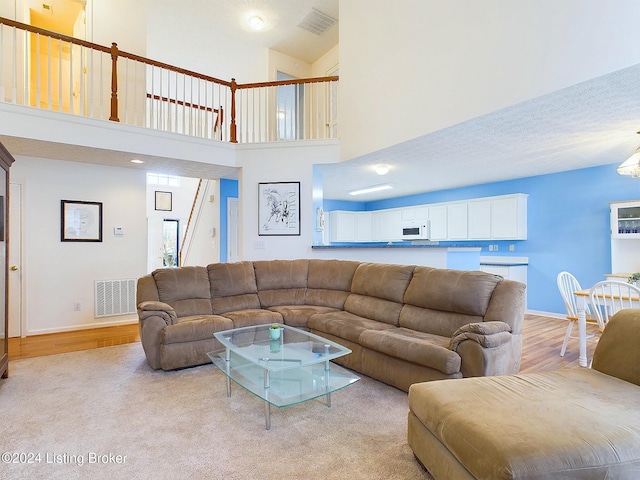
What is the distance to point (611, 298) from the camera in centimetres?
293

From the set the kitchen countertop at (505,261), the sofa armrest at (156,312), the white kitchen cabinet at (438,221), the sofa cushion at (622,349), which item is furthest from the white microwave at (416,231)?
the sofa armrest at (156,312)

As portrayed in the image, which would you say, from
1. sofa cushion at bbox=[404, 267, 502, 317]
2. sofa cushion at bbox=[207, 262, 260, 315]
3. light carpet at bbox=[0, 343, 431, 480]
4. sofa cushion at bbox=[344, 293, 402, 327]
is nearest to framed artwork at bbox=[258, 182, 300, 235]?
sofa cushion at bbox=[207, 262, 260, 315]

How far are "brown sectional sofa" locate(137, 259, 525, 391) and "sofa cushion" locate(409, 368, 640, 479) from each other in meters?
0.65

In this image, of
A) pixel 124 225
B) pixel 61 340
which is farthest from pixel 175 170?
pixel 61 340

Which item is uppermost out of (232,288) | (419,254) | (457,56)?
(457,56)

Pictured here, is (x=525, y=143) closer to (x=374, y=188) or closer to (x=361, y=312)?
(x=361, y=312)

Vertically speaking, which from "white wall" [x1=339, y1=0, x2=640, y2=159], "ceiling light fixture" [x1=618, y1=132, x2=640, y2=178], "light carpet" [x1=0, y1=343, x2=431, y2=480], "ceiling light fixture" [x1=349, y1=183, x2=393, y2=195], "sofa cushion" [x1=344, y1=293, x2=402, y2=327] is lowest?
"light carpet" [x1=0, y1=343, x2=431, y2=480]

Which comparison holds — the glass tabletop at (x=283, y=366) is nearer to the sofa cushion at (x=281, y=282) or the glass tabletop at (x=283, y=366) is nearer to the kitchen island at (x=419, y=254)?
the sofa cushion at (x=281, y=282)

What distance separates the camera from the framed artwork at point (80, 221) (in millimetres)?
4656

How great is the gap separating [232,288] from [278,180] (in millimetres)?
1851

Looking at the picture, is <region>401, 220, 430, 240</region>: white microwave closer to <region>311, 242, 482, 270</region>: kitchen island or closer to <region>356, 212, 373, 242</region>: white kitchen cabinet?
<region>356, 212, 373, 242</region>: white kitchen cabinet

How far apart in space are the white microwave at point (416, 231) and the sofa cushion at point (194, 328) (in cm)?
533

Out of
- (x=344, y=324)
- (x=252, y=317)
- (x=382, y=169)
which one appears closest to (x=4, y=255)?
(x=252, y=317)

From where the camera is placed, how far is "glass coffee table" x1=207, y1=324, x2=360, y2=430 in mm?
2123
